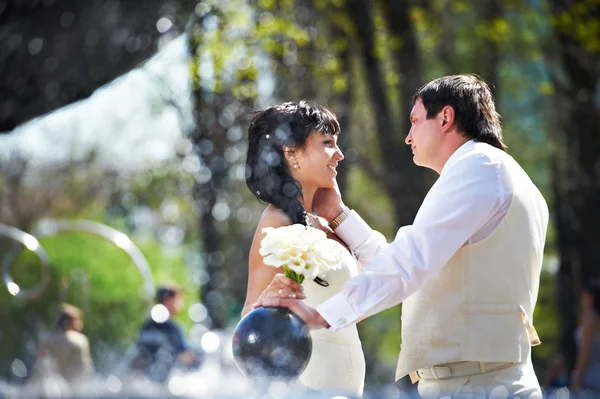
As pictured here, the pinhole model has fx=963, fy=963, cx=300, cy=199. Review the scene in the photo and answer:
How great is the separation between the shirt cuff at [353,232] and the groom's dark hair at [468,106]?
0.70m

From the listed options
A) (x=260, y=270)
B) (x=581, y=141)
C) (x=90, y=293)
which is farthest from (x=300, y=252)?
(x=90, y=293)

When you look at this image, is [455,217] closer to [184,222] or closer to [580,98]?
[580,98]

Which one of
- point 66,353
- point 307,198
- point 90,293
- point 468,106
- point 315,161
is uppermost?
point 468,106

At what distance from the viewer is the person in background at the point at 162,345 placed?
A: 7.62 m

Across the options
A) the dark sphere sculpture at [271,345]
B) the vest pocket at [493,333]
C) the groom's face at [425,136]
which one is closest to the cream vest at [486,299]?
the vest pocket at [493,333]

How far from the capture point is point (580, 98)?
1171cm

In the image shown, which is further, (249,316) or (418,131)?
(418,131)

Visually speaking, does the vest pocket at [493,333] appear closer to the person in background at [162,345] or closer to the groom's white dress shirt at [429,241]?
the groom's white dress shirt at [429,241]

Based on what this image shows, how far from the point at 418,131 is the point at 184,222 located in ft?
55.4

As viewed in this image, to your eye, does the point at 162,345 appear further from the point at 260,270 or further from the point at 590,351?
the point at 260,270

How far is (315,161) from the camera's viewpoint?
3.86 meters

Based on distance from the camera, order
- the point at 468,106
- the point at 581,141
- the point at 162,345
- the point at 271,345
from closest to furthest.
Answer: the point at 271,345
the point at 468,106
the point at 162,345
the point at 581,141

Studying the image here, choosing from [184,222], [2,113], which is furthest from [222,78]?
[184,222]

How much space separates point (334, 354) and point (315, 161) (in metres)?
0.77
